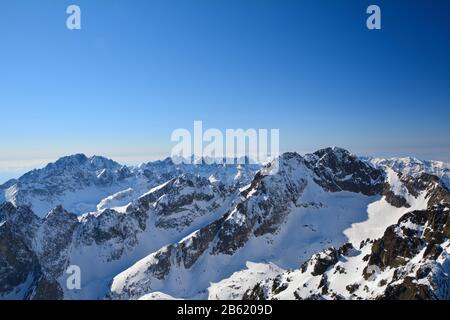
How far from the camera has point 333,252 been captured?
183m
